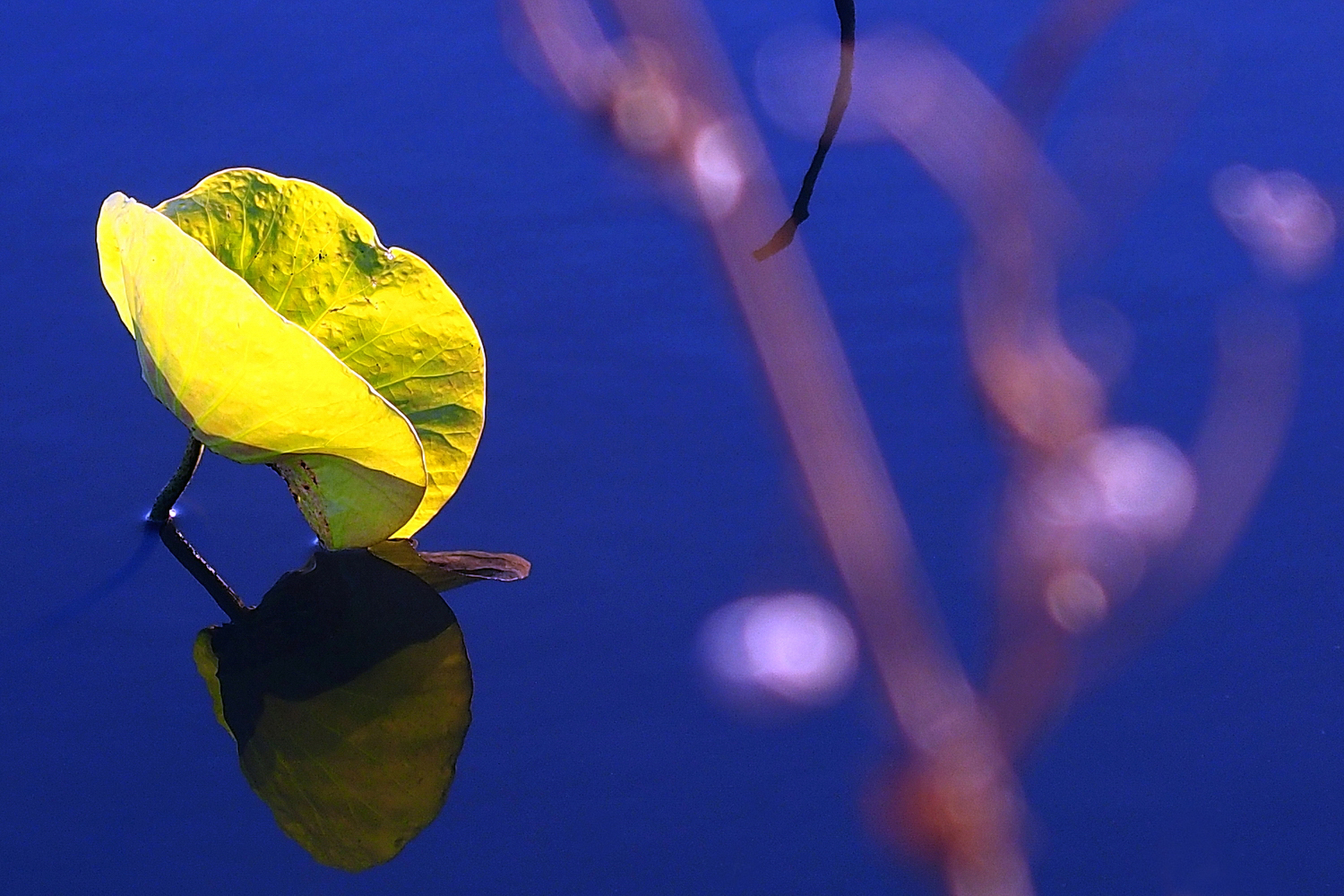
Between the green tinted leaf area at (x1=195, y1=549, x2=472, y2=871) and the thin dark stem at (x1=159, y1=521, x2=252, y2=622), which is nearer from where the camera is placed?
the green tinted leaf area at (x1=195, y1=549, x2=472, y2=871)

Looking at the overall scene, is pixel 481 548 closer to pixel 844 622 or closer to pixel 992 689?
pixel 844 622

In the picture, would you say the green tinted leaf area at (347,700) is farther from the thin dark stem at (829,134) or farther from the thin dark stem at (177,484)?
the thin dark stem at (829,134)

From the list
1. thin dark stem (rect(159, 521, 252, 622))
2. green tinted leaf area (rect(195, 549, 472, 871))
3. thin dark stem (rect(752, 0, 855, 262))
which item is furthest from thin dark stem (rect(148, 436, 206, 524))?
thin dark stem (rect(752, 0, 855, 262))

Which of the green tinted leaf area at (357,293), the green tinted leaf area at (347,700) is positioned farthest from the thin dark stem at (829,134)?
the green tinted leaf area at (347,700)

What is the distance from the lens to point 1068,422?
1.38ft

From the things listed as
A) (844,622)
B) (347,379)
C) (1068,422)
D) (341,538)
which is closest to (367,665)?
(341,538)

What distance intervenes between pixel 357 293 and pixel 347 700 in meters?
0.41

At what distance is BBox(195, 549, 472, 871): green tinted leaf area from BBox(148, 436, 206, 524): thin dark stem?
145 mm

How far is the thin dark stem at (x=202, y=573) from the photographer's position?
4.46 ft

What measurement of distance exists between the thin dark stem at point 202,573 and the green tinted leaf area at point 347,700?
18mm

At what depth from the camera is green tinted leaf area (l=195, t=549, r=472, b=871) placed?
120 centimetres

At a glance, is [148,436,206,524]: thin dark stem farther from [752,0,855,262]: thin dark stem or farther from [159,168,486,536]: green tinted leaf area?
[752,0,855,262]: thin dark stem

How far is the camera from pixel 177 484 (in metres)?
1.40

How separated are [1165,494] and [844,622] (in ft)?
1.39
